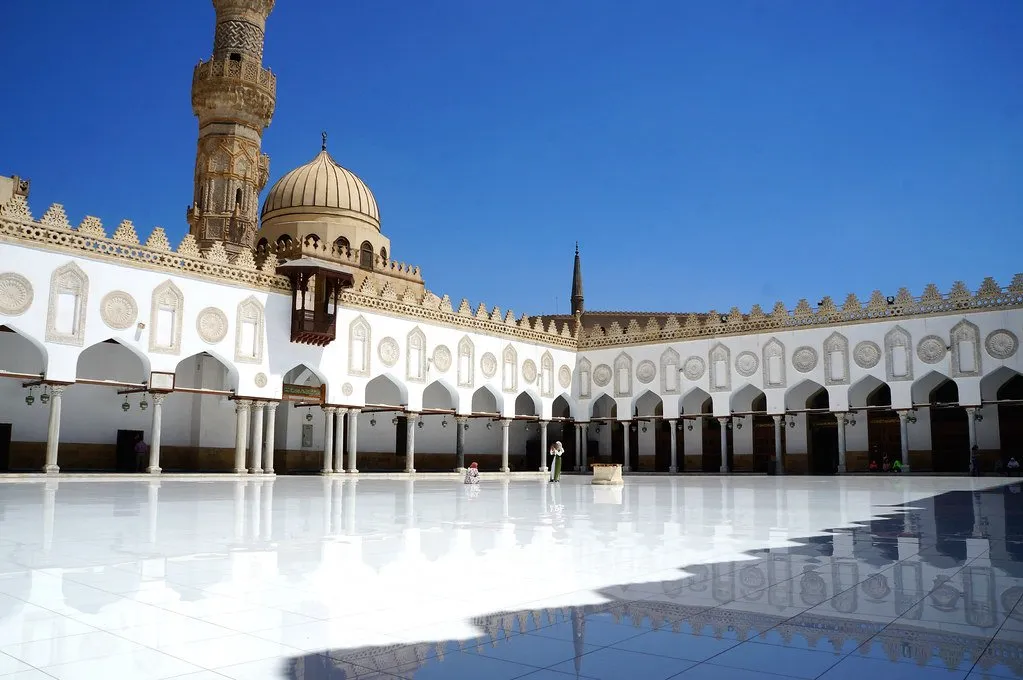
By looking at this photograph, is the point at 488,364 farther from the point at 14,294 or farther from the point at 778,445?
the point at 14,294

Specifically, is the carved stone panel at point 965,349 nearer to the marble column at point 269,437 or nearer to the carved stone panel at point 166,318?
the marble column at point 269,437

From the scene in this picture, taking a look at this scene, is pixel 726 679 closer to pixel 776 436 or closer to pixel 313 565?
pixel 313 565

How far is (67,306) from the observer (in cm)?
1781

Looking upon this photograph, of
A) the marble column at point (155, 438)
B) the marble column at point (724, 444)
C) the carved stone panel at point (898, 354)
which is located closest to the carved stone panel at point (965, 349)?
the carved stone panel at point (898, 354)

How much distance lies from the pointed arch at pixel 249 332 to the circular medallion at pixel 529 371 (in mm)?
10420

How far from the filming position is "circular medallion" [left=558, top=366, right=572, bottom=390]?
30500 mm

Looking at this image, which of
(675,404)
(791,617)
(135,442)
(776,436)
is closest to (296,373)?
(135,442)

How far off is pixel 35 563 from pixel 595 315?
130 ft

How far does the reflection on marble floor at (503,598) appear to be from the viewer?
3.26 m

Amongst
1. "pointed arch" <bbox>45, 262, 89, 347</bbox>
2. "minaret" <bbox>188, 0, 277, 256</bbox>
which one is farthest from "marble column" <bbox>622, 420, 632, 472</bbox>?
"pointed arch" <bbox>45, 262, 89, 347</bbox>

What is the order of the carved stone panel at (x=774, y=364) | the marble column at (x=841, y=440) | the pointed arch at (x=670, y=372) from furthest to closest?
the pointed arch at (x=670, y=372) → the carved stone panel at (x=774, y=364) → the marble column at (x=841, y=440)

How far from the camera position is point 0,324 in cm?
1691

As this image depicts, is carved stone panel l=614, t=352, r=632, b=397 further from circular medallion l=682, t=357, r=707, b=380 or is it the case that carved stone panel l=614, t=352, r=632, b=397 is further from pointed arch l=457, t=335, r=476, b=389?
pointed arch l=457, t=335, r=476, b=389

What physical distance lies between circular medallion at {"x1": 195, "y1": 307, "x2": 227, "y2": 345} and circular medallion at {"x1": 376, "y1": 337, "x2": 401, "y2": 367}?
498cm
